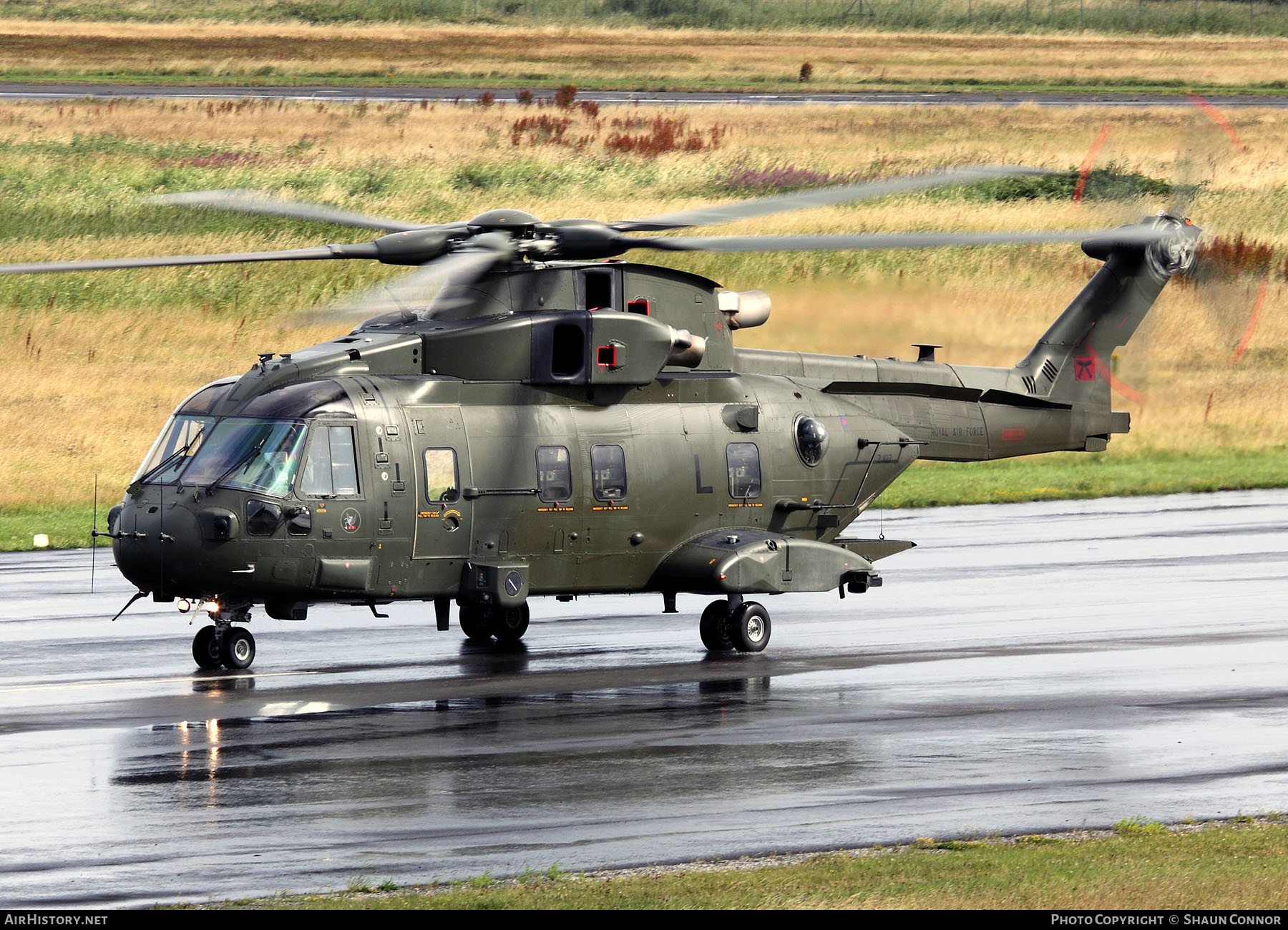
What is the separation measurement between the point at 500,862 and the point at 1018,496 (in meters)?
24.6

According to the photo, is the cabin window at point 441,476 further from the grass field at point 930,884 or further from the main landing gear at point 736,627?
the grass field at point 930,884

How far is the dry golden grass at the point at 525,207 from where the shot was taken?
3631 cm

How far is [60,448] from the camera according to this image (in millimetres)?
35625

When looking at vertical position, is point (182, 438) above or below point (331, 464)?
above

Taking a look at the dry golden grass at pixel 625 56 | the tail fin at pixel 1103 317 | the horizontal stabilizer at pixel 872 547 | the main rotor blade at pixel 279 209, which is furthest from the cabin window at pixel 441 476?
the dry golden grass at pixel 625 56

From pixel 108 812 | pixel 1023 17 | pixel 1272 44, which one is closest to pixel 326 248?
pixel 108 812

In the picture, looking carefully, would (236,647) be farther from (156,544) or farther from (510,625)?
(510,625)

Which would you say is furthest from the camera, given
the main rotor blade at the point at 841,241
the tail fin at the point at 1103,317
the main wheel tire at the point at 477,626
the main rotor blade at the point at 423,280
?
the tail fin at the point at 1103,317

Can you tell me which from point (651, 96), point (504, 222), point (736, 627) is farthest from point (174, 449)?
point (651, 96)

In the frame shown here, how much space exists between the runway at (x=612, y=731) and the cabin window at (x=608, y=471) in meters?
1.78

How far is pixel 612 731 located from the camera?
1561cm

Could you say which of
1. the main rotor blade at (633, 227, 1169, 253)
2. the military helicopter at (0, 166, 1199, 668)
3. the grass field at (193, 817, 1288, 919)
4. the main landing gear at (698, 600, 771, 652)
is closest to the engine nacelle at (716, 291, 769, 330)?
the military helicopter at (0, 166, 1199, 668)

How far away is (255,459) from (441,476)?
1.88 m
